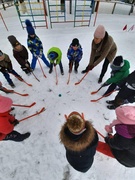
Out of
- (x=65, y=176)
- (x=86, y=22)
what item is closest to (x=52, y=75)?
(x=65, y=176)

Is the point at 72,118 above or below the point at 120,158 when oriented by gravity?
above

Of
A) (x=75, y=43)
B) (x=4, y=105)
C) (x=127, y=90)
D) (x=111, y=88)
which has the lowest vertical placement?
(x=111, y=88)

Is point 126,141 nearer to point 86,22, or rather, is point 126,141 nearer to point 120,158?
point 120,158

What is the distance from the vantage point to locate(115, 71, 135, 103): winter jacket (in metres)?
1.87

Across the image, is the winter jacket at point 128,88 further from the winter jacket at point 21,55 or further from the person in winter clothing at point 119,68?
the winter jacket at point 21,55

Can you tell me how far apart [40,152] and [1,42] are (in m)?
4.38

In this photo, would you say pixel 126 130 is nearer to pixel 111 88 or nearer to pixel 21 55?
pixel 111 88

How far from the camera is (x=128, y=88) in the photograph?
2.00 meters

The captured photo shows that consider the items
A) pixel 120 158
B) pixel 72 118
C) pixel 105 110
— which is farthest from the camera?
pixel 105 110

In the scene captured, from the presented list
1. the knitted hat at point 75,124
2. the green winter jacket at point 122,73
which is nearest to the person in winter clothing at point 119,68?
the green winter jacket at point 122,73

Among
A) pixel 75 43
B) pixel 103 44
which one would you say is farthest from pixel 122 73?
pixel 75 43

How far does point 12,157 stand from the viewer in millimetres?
2229

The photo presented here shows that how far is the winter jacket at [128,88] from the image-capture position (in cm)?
187

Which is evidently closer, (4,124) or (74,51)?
(4,124)
